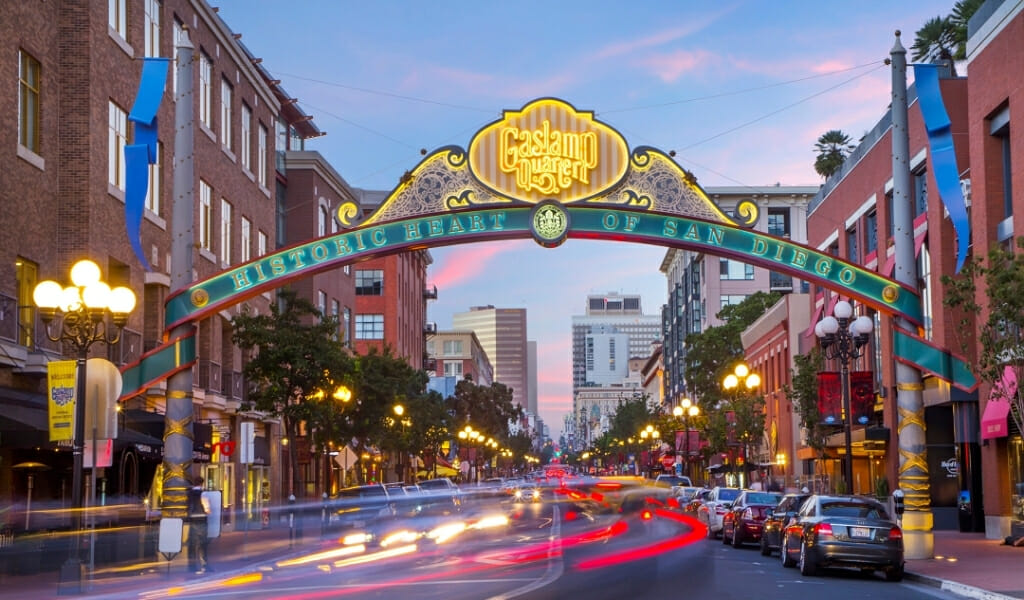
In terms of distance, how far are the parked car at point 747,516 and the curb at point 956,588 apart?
10.4m

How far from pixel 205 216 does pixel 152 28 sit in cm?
843

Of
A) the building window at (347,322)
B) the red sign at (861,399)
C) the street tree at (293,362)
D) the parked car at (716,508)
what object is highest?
the building window at (347,322)

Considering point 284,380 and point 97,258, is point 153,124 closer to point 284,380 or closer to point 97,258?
point 97,258

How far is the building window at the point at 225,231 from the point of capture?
163 feet

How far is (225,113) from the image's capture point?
50.6 metres

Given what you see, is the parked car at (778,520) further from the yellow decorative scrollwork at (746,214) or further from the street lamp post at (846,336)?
the yellow decorative scrollwork at (746,214)

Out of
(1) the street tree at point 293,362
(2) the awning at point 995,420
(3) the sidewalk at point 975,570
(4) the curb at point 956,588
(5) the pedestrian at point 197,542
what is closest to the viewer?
(4) the curb at point 956,588

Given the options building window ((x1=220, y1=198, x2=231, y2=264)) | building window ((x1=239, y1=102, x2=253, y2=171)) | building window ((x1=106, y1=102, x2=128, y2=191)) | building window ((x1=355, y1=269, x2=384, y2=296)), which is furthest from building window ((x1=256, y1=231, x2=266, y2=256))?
building window ((x1=355, y1=269, x2=384, y2=296))

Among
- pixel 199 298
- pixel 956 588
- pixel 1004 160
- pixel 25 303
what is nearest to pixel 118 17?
pixel 25 303

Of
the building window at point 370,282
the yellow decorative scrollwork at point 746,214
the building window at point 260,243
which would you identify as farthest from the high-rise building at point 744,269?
the yellow decorative scrollwork at point 746,214

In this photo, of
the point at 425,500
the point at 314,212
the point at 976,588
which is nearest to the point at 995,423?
the point at 976,588

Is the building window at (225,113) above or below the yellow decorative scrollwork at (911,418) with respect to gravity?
above

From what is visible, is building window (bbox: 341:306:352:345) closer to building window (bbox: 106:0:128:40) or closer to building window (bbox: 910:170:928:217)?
building window (bbox: 910:170:928:217)

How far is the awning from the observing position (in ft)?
115
